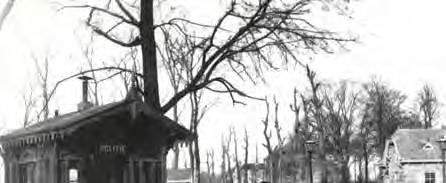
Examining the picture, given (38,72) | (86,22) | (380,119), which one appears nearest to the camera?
(86,22)

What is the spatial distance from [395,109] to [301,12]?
58526mm

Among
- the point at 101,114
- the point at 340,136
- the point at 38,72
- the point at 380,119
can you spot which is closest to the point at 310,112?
the point at 340,136

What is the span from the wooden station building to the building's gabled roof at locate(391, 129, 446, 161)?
46154 millimetres

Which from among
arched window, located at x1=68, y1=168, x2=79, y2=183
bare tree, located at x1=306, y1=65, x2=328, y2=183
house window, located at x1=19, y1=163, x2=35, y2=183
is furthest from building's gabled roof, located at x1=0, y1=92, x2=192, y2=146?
bare tree, located at x1=306, y1=65, x2=328, y2=183

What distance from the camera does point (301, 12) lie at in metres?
18.5

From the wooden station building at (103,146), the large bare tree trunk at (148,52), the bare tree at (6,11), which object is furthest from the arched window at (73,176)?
the bare tree at (6,11)

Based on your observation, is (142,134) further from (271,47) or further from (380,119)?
(380,119)

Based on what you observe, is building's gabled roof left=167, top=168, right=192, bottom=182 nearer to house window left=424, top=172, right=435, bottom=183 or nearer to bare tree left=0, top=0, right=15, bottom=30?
house window left=424, top=172, right=435, bottom=183

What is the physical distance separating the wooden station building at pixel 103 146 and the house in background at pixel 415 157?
4553 centimetres

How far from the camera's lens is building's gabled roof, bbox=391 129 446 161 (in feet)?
199

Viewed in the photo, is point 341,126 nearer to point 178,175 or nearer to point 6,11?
point 178,175

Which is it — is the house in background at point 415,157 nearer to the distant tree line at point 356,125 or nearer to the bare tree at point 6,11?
the distant tree line at point 356,125

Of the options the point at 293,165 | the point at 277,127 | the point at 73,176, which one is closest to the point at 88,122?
the point at 73,176

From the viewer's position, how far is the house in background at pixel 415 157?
59688 millimetres
